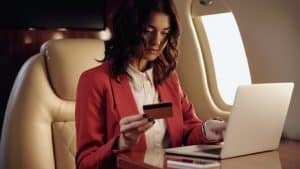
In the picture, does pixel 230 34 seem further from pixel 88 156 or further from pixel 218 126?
pixel 88 156

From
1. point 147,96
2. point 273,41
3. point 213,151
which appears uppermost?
point 273,41

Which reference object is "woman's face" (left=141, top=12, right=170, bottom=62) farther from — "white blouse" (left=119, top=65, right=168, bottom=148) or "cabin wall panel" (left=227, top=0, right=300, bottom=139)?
"cabin wall panel" (left=227, top=0, right=300, bottom=139)

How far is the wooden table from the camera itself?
1082 mm

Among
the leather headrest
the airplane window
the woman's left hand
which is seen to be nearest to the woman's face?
the woman's left hand

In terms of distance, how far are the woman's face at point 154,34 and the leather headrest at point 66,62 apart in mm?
395

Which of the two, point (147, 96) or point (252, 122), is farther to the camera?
point (147, 96)

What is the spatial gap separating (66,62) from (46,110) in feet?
0.63

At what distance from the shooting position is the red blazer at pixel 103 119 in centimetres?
129

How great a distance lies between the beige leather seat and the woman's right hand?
0.56 metres

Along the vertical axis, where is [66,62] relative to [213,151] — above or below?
above

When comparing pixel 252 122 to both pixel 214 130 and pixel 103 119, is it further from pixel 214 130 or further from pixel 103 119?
pixel 103 119

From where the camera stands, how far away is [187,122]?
1523 mm

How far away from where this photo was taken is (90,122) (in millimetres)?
1322

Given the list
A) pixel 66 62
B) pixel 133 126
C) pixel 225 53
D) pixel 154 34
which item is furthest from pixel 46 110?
pixel 225 53
